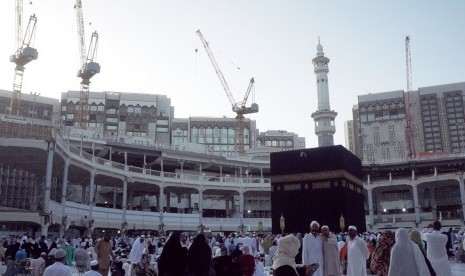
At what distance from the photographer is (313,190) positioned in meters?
26.8

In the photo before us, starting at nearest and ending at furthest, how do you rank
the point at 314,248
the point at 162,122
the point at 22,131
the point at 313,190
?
1. the point at 314,248
2. the point at 313,190
3. the point at 22,131
4. the point at 162,122

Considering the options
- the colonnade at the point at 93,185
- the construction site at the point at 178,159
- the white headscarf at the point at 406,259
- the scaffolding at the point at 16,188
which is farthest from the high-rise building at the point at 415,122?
the white headscarf at the point at 406,259

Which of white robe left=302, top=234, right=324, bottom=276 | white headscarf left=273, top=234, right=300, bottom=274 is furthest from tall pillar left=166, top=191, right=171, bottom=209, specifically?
white headscarf left=273, top=234, right=300, bottom=274

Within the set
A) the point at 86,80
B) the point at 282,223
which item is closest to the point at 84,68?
the point at 86,80

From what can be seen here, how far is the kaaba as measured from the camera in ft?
85.4

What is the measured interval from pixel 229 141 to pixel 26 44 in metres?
51.1

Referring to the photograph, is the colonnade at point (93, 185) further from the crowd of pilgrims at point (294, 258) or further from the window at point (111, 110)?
the window at point (111, 110)

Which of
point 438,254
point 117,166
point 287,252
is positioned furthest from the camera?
point 117,166

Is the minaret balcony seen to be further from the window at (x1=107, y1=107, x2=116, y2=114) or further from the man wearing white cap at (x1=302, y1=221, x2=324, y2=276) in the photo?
the window at (x1=107, y1=107, x2=116, y2=114)

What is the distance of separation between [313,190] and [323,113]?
2448 cm

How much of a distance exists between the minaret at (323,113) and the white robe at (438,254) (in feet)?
141

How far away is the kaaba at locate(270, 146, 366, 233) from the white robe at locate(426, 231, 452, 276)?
17.6 m

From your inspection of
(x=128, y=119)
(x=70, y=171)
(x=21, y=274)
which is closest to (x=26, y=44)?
(x=128, y=119)

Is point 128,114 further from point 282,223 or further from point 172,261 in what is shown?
point 172,261
